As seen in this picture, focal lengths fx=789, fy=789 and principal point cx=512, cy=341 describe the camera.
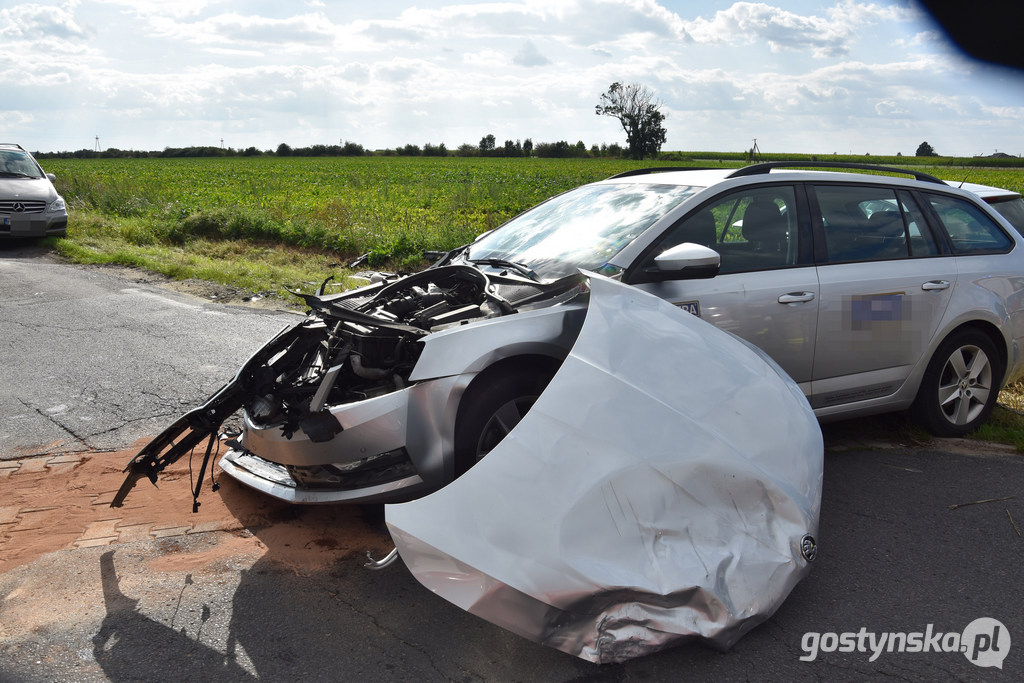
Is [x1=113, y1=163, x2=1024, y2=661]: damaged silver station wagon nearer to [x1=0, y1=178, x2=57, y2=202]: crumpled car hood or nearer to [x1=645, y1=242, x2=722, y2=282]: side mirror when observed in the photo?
[x1=645, y1=242, x2=722, y2=282]: side mirror

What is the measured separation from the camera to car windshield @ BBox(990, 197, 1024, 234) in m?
8.45

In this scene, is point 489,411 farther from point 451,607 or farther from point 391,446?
point 451,607

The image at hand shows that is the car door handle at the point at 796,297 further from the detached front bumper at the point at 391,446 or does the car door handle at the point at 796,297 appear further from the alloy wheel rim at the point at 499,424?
the detached front bumper at the point at 391,446

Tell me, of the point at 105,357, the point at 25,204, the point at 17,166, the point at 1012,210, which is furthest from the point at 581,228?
the point at 17,166

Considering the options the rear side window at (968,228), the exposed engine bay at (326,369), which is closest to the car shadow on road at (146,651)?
the exposed engine bay at (326,369)

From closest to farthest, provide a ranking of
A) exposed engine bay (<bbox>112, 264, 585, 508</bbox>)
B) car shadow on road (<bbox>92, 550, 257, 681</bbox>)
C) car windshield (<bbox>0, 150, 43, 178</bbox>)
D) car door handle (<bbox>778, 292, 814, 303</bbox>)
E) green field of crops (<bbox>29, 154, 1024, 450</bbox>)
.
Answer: car shadow on road (<bbox>92, 550, 257, 681</bbox>) → exposed engine bay (<bbox>112, 264, 585, 508</bbox>) → car door handle (<bbox>778, 292, 814, 303</bbox>) → green field of crops (<bbox>29, 154, 1024, 450</bbox>) → car windshield (<bbox>0, 150, 43, 178</bbox>)

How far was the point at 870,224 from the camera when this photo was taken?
5027 mm

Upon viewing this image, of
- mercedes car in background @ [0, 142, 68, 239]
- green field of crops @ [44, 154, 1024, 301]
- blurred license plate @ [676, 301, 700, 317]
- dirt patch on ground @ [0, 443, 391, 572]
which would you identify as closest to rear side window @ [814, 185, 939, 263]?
blurred license plate @ [676, 301, 700, 317]

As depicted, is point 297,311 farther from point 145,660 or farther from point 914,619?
point 914,619

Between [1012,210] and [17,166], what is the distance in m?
16.5

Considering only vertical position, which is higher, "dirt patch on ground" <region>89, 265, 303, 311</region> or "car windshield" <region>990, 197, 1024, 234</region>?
"car windshield" <region>990, 197, 1024, 234</region>

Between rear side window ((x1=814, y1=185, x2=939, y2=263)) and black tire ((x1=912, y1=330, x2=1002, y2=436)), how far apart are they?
68 cm

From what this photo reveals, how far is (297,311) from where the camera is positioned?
9.42m

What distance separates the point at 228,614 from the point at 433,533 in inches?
44.0
